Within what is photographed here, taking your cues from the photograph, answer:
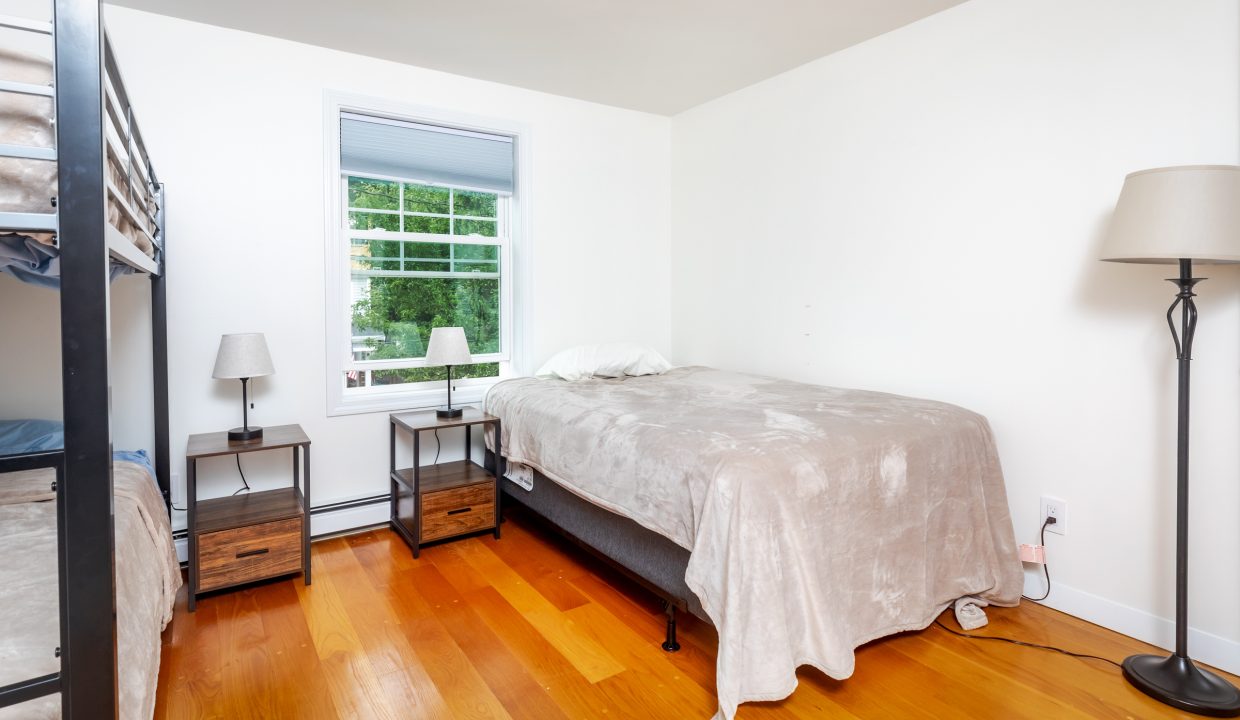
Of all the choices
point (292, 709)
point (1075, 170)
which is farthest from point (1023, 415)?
point (292, 709)

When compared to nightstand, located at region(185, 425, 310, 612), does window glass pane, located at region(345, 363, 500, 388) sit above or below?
above

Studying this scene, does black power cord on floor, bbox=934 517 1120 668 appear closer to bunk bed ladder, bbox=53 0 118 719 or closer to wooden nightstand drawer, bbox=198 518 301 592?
bunk bed ladder, bbox=53 0 118 719

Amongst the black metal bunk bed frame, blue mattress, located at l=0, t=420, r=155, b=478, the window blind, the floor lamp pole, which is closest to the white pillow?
the window blind

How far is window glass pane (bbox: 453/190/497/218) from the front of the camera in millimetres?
3678

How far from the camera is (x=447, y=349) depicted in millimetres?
3098

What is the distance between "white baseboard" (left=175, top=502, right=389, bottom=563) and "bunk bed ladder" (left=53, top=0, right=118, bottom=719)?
2.14m

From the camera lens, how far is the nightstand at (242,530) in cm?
250

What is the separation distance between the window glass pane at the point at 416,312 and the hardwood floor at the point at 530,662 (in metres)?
1.27

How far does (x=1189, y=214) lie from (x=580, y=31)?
235 centimetres

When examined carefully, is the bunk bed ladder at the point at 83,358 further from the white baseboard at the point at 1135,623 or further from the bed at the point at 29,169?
the white baseboard at the point at 1135,623

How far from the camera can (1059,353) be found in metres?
2.41

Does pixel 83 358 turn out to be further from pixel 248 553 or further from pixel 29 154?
pixel 248 553

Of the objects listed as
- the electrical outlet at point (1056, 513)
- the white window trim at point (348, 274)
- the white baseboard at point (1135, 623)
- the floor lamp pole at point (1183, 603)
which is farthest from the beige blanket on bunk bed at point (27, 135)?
the white baseboard at point (1135, 623)

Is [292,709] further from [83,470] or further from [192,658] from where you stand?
[83,470]
